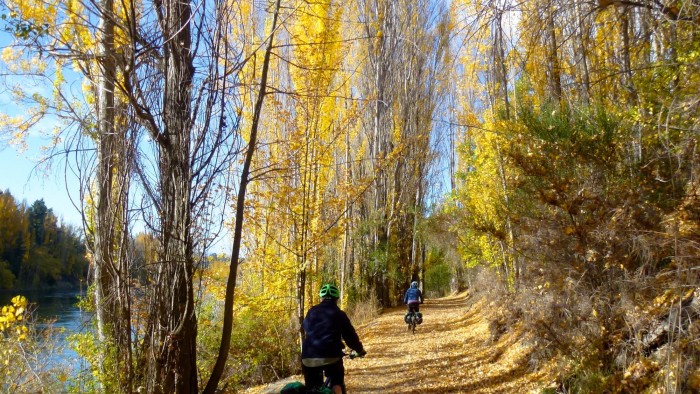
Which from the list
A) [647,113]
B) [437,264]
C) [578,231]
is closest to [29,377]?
[578,231]

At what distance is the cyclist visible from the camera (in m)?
4.98

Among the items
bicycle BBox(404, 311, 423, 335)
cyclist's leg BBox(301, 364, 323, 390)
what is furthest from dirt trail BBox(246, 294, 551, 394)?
cyclist's leg BBox(301, 364, 323, 390)

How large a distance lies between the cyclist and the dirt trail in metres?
1.23

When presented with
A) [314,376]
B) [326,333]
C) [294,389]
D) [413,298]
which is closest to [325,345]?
[326,333]

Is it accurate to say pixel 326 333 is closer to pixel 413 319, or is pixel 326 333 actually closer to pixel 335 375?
pixel 335 375

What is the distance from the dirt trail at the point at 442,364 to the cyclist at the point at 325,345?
4.03 ft

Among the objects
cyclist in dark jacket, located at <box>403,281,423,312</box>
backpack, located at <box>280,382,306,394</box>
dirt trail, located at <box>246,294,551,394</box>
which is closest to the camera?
backpack, located at <box>280,382,306,394</box>

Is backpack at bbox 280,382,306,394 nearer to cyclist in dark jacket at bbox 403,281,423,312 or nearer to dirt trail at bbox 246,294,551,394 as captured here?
dirt trail at bbox 246,294,551,394

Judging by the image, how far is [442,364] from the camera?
35.7 feet

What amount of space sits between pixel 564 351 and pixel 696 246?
10.5 ft

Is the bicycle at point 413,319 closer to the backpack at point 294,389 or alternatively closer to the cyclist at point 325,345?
the cyclist at point 325,345

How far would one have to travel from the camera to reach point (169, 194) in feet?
12.8

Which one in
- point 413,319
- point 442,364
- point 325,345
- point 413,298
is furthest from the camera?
point 413,319

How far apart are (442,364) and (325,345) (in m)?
6.58
